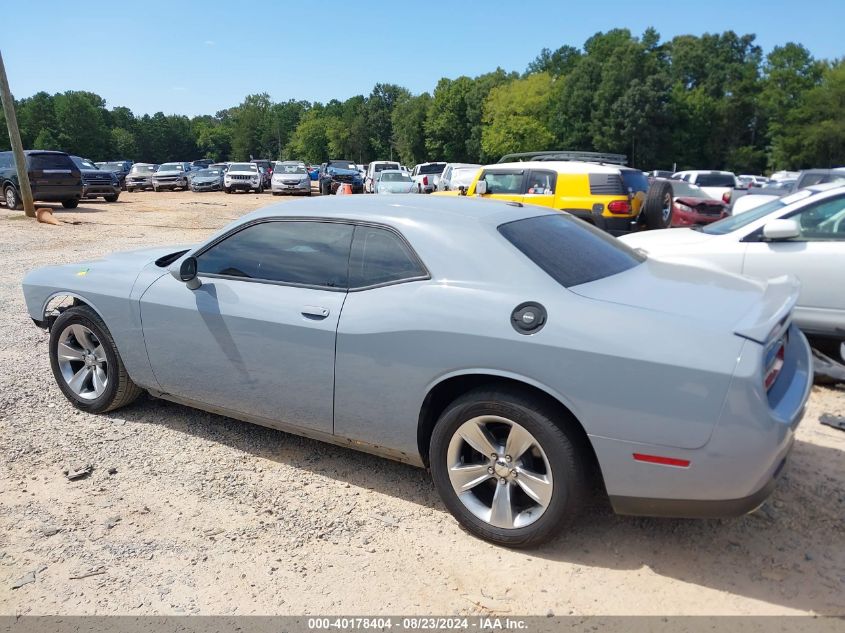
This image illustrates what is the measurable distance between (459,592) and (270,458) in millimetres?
1611

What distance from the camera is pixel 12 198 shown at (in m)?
19.3

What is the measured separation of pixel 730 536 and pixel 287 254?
2689mm

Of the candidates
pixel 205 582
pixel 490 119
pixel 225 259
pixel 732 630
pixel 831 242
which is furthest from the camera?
pixel 490 119

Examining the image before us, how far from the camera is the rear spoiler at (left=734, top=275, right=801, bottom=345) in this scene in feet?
8.17

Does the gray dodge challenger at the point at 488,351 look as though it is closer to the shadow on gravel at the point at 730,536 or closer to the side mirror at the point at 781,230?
the shadow on gravel at the point at 730,536

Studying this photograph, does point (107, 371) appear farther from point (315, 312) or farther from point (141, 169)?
point (141, 169)

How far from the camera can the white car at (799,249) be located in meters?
5.18

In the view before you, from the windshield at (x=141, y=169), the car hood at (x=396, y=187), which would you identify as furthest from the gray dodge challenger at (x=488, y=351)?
the windshield at (x=141, y=169)

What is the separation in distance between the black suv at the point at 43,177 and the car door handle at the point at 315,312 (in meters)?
19.0

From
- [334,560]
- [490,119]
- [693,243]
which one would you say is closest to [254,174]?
[693,243]

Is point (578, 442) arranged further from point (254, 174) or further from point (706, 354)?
point (254, 174)

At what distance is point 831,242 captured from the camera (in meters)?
5.28

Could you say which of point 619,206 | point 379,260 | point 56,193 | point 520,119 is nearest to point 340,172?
point 56,193

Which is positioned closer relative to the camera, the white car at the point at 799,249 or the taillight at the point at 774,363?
the taillight at the point at 774,363
